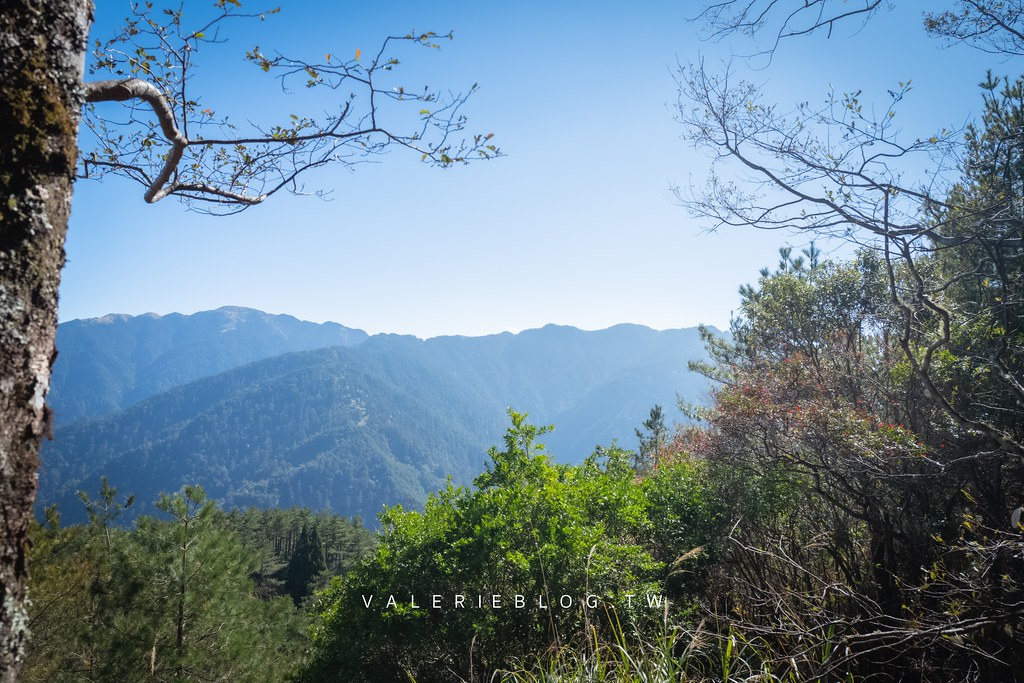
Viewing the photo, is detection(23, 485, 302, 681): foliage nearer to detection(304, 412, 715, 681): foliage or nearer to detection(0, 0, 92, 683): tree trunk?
detection(304, 412, 715, 681): foliage

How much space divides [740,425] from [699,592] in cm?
234

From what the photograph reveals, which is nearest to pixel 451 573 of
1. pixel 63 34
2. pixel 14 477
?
pixel 14 477

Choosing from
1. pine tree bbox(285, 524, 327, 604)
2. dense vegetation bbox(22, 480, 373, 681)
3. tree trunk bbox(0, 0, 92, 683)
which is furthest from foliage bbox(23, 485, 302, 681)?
pine tree bbox(285, 524, 327, 604)

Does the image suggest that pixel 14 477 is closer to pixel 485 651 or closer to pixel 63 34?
pixel 63 34

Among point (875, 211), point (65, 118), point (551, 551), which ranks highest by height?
point (875, 211)

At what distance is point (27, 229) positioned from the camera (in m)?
1.04

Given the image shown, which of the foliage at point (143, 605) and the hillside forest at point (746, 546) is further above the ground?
the hillside forest at point (746, 546)

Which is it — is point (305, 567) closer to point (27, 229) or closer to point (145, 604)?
point (145, 604)

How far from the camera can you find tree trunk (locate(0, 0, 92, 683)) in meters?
0.94

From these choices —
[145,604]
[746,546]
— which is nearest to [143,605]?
[145,604]

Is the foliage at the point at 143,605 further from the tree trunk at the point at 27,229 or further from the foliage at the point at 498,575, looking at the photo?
the tree trunk at the point at 27,229

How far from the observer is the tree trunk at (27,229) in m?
0.94

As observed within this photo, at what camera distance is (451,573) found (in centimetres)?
517

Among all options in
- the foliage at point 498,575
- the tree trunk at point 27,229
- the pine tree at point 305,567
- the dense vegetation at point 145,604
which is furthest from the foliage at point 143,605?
the pine tree at point 305,567
